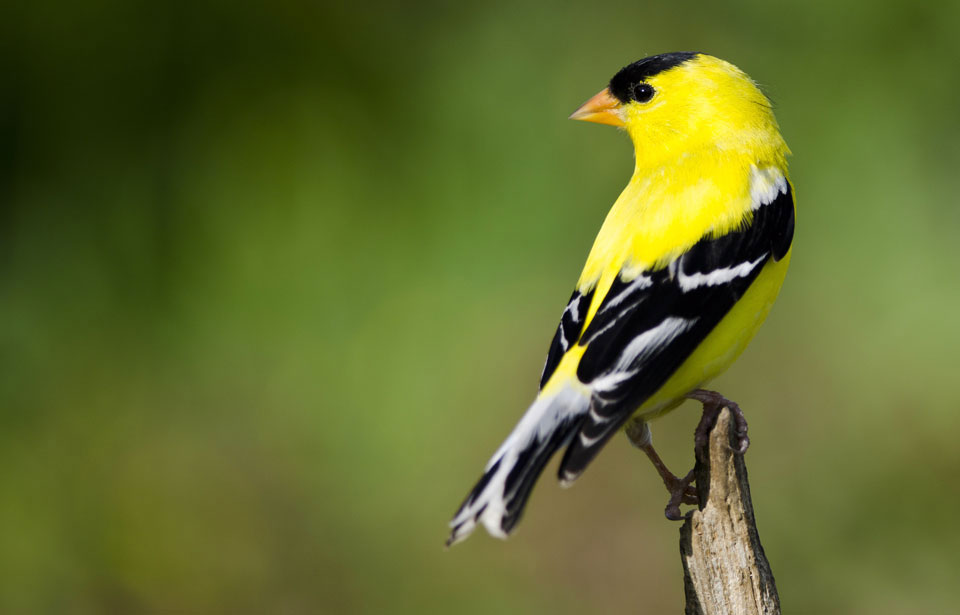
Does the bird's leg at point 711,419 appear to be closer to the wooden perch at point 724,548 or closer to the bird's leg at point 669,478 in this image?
the wooden perch at point 724,548

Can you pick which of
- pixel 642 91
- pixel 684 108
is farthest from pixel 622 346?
pixel 642 91

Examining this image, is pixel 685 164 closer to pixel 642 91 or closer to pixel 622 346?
pixel 642 91

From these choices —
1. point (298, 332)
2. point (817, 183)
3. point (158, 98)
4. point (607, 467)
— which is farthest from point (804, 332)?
point (158, 98)

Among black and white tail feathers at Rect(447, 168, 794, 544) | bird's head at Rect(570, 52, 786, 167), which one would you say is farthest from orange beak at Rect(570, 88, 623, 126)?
black and white tail feathers at Rect(447, 168, 794, 544)

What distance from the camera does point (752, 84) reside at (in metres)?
2.77

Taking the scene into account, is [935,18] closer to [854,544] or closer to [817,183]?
[817,183]

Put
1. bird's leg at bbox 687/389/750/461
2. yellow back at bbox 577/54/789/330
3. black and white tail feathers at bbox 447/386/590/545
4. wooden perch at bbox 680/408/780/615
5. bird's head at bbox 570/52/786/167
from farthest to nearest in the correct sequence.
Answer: bird's head at bbox 570/52/786/167
yellow back at bbox 577/54/789/330
bird's leg at bbox 687/389/750/461
wooden perch at bbox 680/408/780/615
black and white tail feathers at bbox 447/386/590/545

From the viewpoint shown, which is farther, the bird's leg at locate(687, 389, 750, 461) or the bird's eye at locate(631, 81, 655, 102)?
the bird's eye at locate(631, 81, 655, 102)

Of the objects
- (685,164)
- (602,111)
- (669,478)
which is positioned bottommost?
(669,478)

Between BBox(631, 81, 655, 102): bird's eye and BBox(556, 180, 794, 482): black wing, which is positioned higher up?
BBox(631, 81, 655, 102): bird's eye

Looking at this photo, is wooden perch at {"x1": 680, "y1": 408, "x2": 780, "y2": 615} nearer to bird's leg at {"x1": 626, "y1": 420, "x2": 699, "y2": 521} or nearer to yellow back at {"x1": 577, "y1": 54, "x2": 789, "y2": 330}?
bird's leg at {"x1": 626, "y1": 420, "x2": 699, "y2": 521}

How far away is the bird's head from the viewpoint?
8.72ft

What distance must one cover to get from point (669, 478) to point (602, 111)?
3.65ft

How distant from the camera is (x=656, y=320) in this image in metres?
2.21
